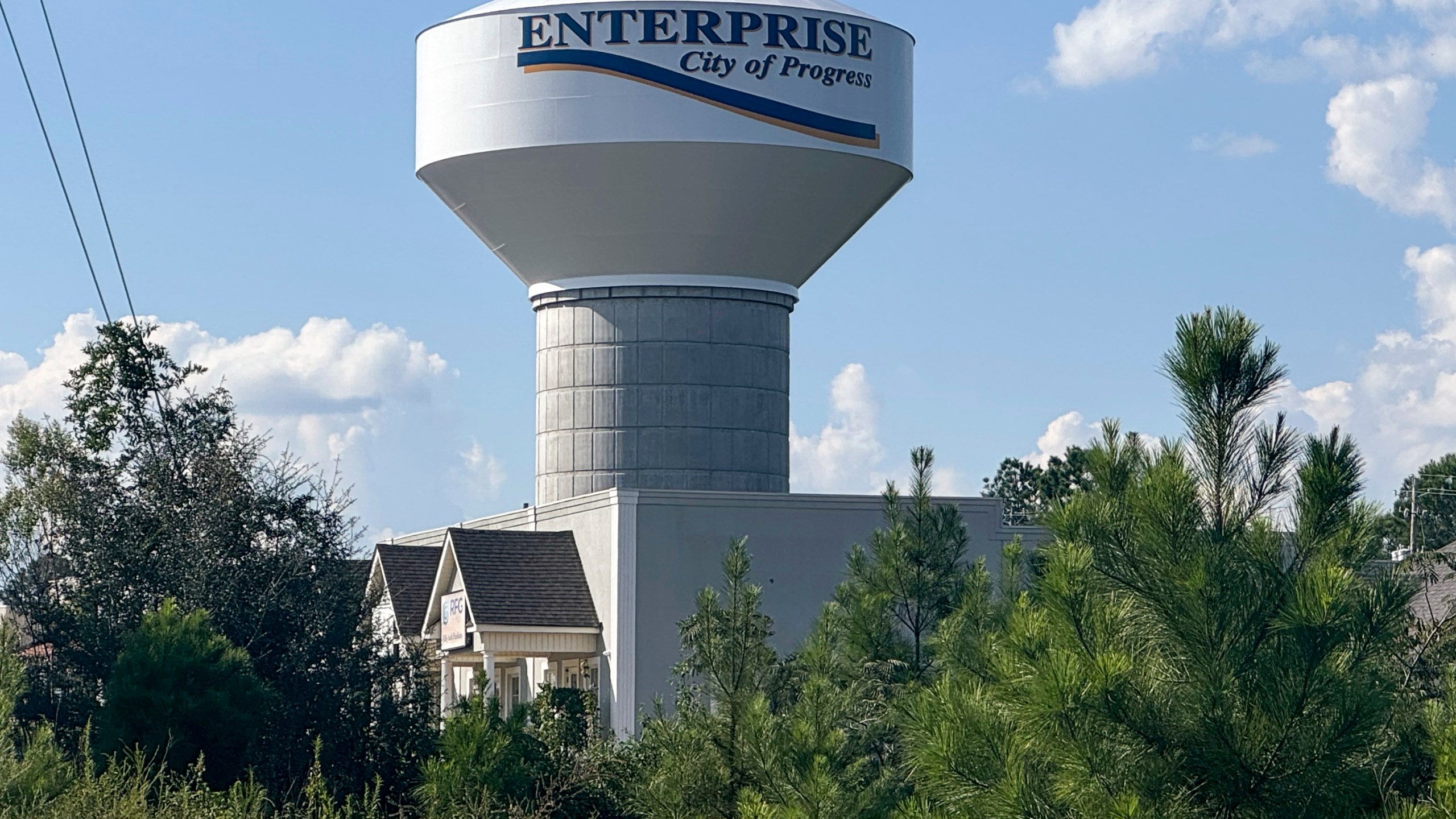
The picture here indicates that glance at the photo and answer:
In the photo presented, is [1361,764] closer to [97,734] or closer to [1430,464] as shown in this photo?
[97,734]

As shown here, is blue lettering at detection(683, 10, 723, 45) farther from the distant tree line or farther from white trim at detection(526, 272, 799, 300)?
the distant tree line

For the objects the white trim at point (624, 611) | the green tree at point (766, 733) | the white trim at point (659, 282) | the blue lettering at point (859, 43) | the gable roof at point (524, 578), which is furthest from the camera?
the white trim at point (659, 282)

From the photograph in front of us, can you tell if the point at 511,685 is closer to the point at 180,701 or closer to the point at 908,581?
the point at 180,701

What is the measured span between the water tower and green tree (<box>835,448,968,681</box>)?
13028mm

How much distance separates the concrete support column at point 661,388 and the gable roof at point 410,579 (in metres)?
2.89

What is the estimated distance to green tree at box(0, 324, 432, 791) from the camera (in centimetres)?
2250

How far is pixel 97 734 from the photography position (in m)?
20.7

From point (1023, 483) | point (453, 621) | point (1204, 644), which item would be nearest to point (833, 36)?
point (453, 621)

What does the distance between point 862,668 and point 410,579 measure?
16.6m

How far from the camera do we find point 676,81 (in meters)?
32.7

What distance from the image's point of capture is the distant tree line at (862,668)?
10.1m

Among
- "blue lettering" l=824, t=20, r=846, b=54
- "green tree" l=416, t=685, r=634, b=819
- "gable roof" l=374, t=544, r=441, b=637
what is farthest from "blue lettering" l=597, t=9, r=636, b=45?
"green tree" l=416, t=685, r=634, b=819

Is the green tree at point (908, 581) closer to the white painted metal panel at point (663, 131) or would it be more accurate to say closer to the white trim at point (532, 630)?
the white trim at point (532, 630)

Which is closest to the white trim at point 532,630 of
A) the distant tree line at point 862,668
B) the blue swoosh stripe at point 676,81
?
the distant tree line at point 862,668
